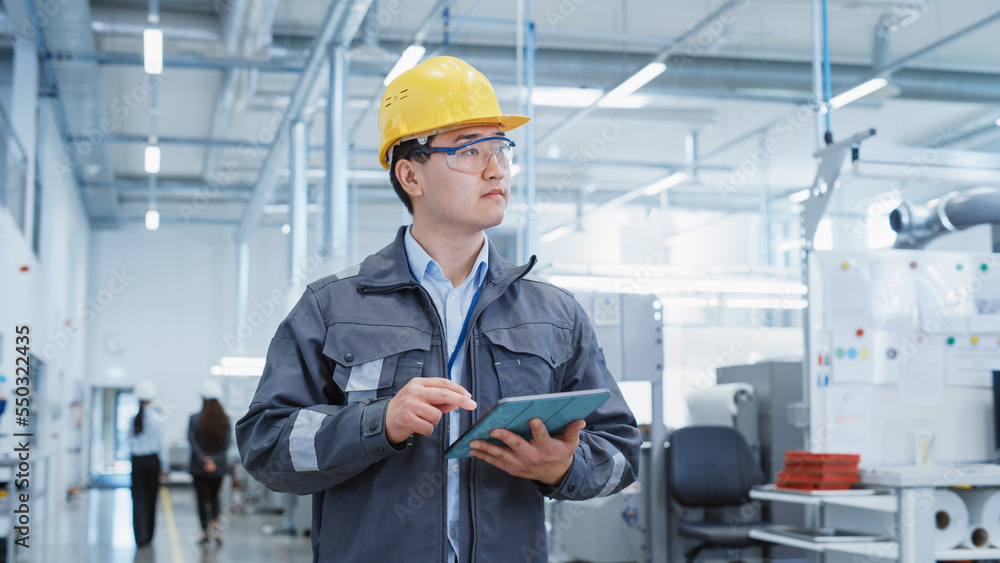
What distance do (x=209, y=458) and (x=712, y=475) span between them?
483cm

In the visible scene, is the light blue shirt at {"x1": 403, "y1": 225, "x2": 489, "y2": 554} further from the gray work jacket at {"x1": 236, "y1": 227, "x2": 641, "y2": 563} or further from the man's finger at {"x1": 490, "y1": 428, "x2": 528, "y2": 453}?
the man's finger at {"x1": 490, "y1": 428, "x2": 528, "y2": 453}

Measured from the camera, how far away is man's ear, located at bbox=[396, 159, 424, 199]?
5.31 ft

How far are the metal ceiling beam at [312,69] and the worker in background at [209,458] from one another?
3.21 metres

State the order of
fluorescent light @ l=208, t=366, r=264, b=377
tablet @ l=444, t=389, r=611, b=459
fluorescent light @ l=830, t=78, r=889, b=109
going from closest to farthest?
tablet @ l=444, t=389, r=611, b=459, fluorescent light @ l=830, t=78, r=889, b=109, fluorescent light @ l=208, t=366, r=264, b=377

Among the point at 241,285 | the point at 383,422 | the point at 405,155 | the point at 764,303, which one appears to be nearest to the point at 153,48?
the point at 405,155

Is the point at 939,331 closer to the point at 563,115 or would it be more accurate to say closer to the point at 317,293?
the point at 317,293

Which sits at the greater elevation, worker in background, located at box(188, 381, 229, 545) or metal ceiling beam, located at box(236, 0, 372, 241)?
metal ceiling beam, located at box(236, 0, 372, 241)

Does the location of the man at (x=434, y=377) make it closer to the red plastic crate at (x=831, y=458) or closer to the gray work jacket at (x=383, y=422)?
the gray work jacket at (x=383, y=422)

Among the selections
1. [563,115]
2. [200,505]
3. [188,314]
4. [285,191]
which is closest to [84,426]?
[188,314]

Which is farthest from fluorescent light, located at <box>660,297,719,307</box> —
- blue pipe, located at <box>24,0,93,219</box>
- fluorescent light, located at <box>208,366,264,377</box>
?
blue pipe, located at <box>24,0,93,219</box>

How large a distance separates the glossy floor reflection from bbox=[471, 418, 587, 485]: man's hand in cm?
618

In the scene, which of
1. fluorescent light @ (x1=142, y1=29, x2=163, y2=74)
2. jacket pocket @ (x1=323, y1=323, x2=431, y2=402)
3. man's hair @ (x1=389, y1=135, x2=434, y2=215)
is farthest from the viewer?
fluorescent light @ (x1=142, y1=29, x2=163, y2=74)

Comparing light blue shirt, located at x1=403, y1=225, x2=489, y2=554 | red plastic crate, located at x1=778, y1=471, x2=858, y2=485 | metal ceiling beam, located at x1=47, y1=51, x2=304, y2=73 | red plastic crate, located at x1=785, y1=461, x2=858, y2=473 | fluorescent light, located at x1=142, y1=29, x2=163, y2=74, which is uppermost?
metal ceiling beam, located at x1=47, y1=51, x2=304, y2=73

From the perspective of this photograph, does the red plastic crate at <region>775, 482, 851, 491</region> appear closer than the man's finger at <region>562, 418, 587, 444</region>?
No
